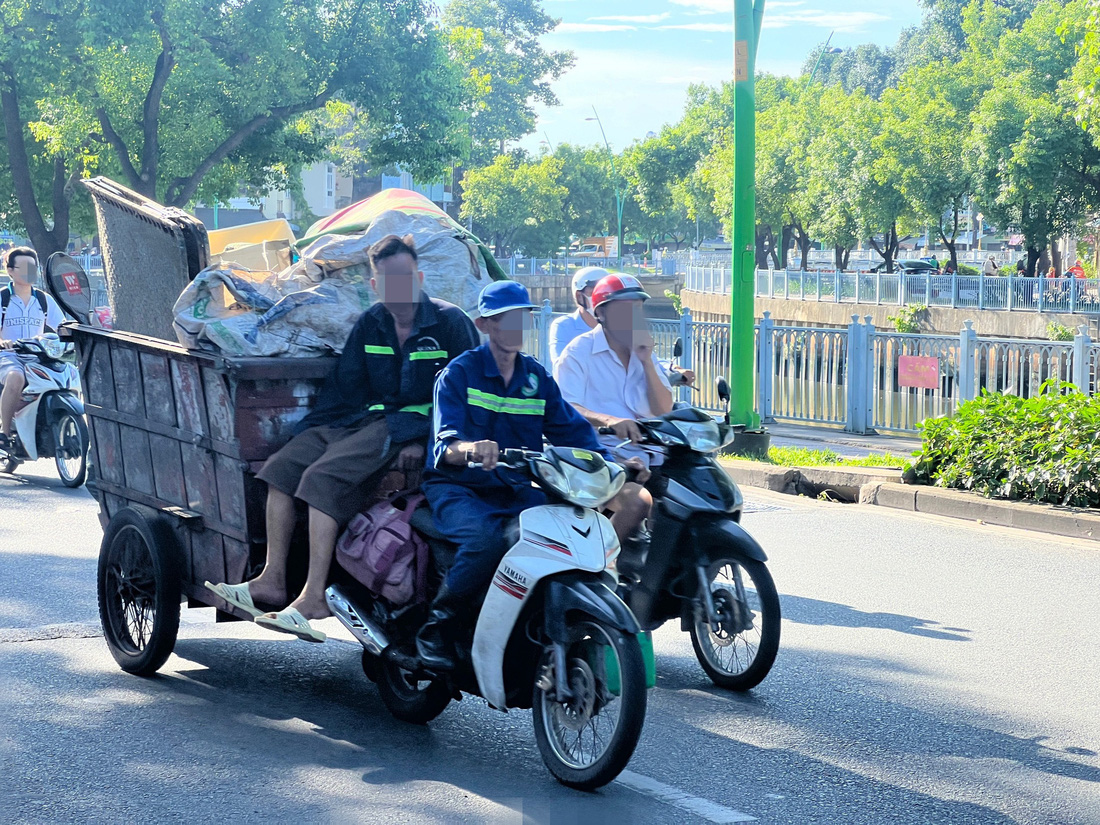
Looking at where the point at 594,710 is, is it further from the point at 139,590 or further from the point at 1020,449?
the point at 1020,449

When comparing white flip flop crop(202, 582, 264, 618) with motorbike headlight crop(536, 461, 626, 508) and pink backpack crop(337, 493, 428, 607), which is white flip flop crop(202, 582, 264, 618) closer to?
pink backpack crop(337, 493, 428, 607)

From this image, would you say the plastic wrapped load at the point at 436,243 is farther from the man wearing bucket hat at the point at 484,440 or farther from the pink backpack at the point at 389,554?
the pink backpack at the point at 389,554

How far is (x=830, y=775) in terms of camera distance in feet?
14.8

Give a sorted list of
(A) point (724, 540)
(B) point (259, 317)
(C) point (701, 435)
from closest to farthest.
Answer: (B) point (259, 317) → (A) point (724, 540) → (C) point (701, 435)

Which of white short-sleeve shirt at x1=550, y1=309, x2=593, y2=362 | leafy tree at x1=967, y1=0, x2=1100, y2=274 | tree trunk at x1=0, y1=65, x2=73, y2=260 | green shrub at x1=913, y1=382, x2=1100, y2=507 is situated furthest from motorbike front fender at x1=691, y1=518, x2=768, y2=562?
leafy tree at x1=967, y1=0, x2=1100, y2=274

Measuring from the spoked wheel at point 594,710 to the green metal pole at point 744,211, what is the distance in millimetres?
9485

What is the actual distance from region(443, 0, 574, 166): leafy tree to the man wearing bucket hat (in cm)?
9095

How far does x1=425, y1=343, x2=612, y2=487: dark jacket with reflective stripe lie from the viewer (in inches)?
184

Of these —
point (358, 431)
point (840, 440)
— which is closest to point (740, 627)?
point (358, 431)

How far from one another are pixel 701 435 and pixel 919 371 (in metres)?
11.0

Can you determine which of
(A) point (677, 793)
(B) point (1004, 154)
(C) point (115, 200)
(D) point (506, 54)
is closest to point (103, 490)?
(C) point (115, 200)

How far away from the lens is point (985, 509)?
991cm

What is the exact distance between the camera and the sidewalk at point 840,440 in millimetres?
15289

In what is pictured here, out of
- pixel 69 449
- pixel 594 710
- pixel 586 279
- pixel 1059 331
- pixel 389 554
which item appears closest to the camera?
pixel 594 710
